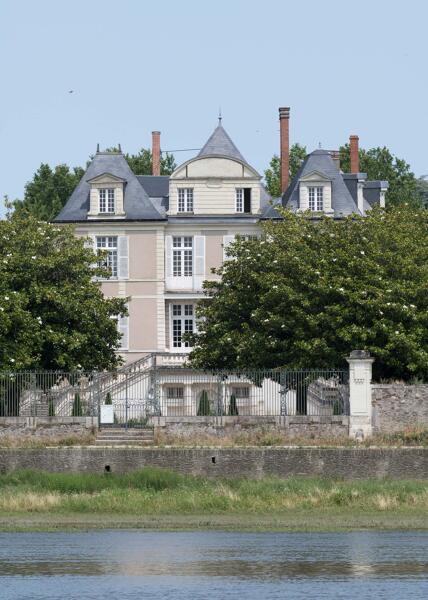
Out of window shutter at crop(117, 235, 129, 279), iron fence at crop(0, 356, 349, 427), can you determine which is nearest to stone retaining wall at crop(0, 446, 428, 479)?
iron fence at crop(0, 356, 349, 427)

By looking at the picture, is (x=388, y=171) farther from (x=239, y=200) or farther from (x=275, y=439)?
(x=275, y=439)

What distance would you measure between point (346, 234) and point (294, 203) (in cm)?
2065

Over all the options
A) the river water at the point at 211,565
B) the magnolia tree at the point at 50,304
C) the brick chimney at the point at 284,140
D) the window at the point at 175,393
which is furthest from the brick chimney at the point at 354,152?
the river water at the point at 211,565

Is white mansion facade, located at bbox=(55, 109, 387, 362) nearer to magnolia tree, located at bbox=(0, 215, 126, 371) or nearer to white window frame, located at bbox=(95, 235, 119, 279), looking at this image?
white window frame, located at bbox=(95, 235, 119, 279)

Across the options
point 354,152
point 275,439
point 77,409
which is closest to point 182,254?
point 354,152

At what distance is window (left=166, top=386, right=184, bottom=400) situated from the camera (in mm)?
63594

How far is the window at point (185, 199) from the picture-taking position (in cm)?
8969

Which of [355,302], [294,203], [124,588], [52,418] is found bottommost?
[124,588]

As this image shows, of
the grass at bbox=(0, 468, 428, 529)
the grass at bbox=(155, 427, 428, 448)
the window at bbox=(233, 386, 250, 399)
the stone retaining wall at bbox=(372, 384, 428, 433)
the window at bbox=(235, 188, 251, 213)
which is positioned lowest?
the grass at bbox=(0, 468, 428, 529)

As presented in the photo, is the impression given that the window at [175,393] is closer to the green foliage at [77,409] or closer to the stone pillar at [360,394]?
the green foliage at [77,409]

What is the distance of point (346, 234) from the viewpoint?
70.3 m

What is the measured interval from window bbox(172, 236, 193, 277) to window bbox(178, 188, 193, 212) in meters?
1.38

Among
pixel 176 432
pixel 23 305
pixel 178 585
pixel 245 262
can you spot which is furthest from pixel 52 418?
pixel 178 585

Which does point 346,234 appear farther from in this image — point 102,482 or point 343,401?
point 102,482
